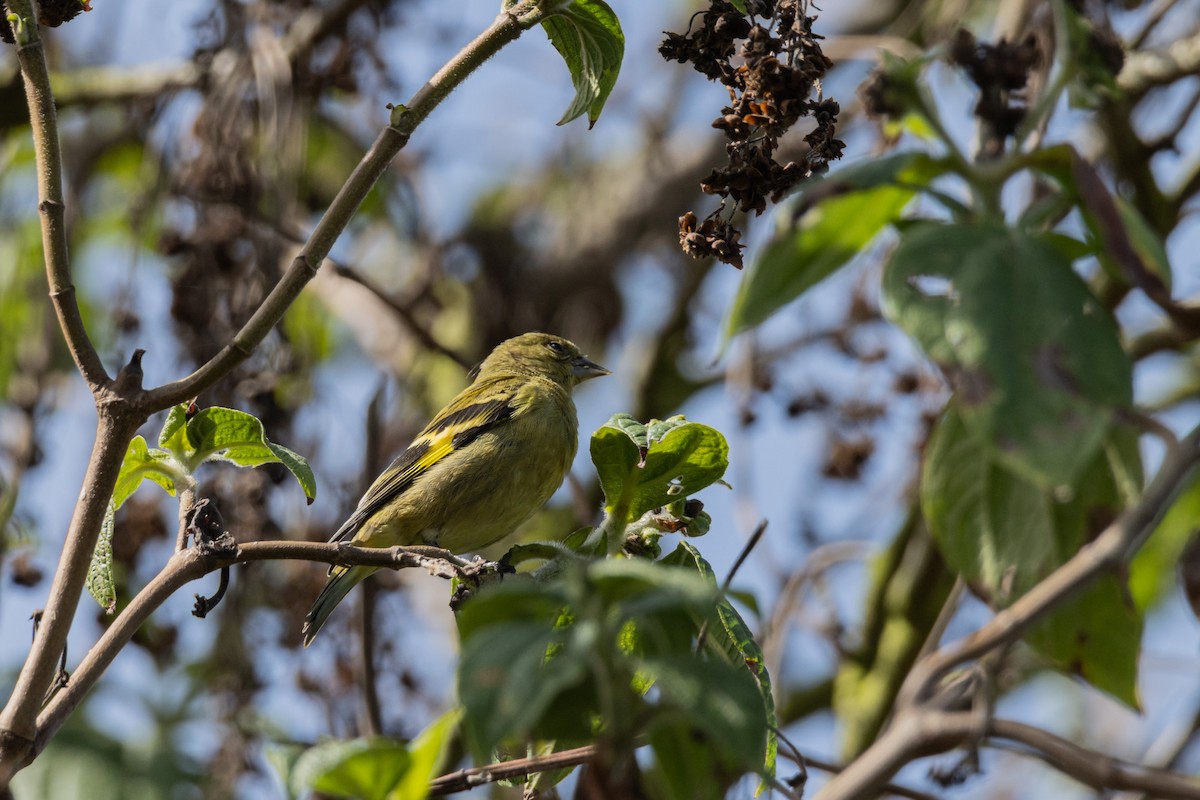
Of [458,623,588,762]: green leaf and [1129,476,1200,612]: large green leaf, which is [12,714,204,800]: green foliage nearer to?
[458,623,588,762]: green leaf

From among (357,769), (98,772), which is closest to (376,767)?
(357,769)

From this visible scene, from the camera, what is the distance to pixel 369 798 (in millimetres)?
1535

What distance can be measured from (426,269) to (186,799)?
3343 mm

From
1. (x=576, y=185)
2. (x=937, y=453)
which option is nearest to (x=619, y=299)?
(x=576, y=185)

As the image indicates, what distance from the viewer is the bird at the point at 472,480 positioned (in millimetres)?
4973

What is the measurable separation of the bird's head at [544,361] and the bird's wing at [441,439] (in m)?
0.38

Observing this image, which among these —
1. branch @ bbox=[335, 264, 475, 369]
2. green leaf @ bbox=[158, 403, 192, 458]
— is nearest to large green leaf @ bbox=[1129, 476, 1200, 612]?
branch @ bbox=[335, 264, 475, 369]

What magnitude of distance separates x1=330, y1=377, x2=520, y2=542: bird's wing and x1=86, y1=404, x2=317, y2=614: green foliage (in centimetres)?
245

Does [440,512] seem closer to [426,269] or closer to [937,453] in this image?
[426,269]

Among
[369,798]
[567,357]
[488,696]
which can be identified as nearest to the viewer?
[488,696]

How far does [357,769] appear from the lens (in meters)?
1.52

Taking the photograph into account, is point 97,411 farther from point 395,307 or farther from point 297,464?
point 395,307

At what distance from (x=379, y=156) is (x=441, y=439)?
3194mm

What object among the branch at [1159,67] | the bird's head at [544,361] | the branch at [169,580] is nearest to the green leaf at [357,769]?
the branch at [169,580]
